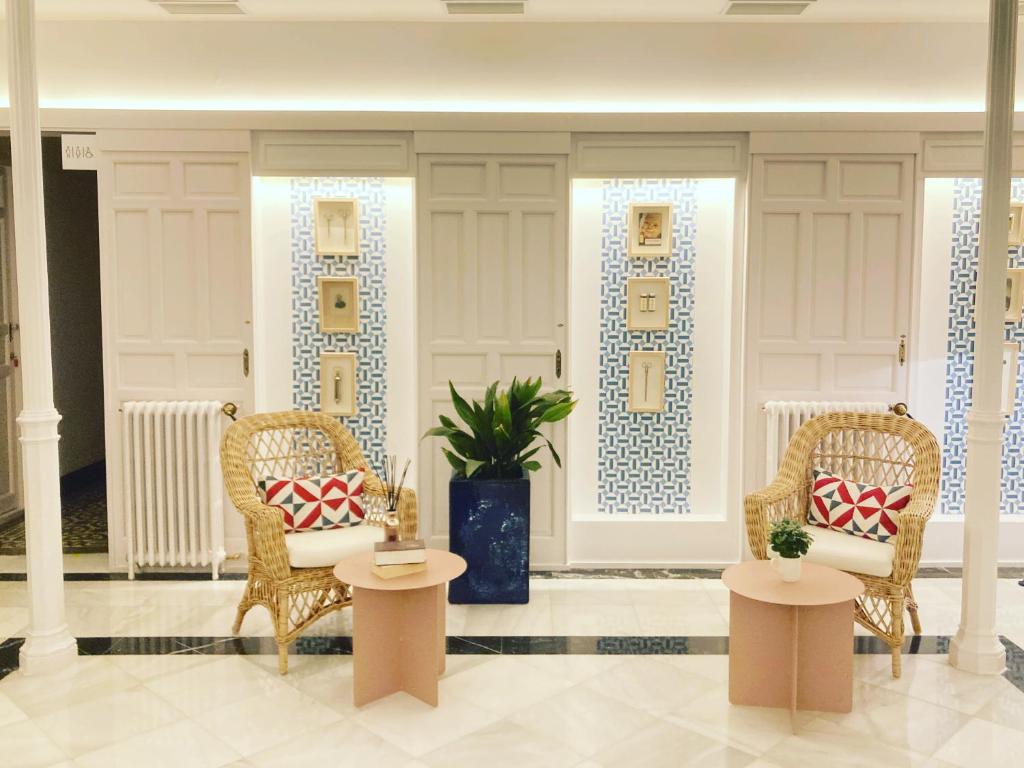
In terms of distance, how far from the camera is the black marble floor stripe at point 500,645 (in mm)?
3713

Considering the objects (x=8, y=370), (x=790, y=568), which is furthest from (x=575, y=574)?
(x=8, y=370)

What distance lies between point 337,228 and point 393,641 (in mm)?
2500

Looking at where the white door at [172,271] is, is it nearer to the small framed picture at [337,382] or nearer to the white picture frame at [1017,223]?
the small framed picture at [337,382]

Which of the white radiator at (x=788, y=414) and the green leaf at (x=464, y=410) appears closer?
the green leaf at (x=464, y=410)

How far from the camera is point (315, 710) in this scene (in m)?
3.19

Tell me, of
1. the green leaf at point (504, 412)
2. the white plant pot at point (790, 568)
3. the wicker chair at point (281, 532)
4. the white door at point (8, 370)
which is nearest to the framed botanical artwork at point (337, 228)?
the wicker chair at point (281, 532)

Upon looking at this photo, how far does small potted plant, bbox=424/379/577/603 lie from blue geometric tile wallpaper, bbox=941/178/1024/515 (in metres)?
2.32

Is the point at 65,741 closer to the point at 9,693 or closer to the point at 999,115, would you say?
the point at 9,693

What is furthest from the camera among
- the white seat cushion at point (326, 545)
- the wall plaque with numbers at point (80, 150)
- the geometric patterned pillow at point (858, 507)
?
the wall plaque with numbers at point (80, 150)

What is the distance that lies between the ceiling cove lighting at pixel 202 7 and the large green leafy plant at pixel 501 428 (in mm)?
2226

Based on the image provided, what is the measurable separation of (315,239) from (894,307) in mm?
3194

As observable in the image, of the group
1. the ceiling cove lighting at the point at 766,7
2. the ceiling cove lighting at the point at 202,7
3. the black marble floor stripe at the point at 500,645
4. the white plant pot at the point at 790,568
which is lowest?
the black marble floor stripe at the point at 500,645

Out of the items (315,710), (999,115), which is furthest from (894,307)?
(315,710)

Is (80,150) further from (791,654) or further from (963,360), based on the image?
(963,360)
